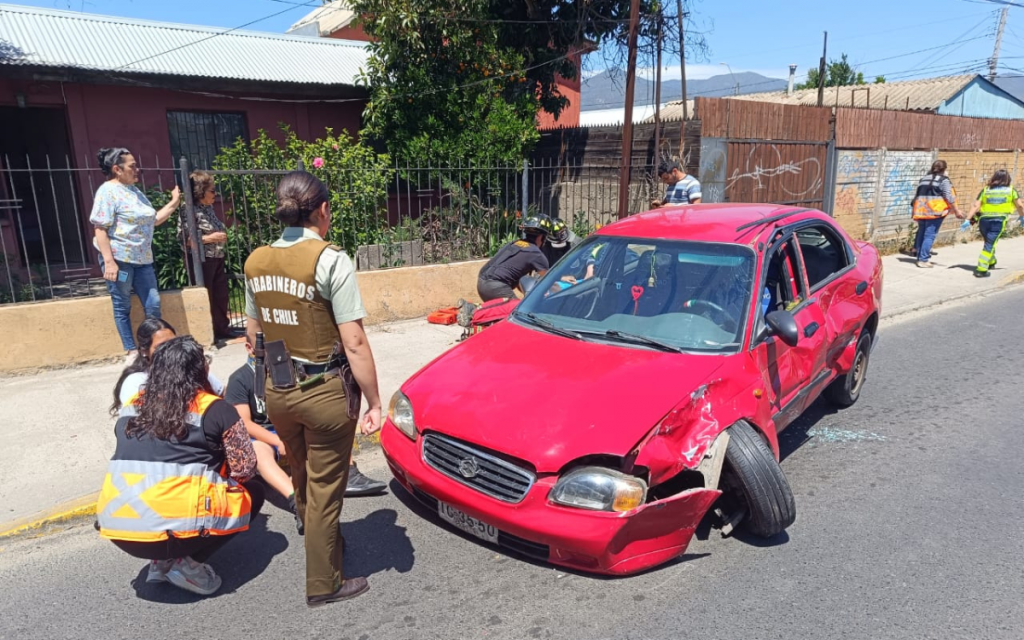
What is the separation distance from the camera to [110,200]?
5422mm

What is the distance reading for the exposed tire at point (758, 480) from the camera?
3.13 m

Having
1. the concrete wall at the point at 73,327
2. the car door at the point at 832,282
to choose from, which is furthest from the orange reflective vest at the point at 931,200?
the concrete wall at the point at 73,327

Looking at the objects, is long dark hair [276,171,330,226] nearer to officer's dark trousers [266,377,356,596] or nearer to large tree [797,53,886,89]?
officer's dark trousers [266,377,356,596]

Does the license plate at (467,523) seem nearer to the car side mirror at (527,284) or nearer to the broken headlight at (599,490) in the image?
the broken headlight at (599,490)

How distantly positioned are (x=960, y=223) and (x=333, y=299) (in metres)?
16.1

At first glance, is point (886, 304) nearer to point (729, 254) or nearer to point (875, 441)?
point (875, 441)

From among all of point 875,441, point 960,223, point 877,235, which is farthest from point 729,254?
point 960,223

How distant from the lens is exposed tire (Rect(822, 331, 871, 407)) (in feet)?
16.7

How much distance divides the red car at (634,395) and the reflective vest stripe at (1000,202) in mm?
8083

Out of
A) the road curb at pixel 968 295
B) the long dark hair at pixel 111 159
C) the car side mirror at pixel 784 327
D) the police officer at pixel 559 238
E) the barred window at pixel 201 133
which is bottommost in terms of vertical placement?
the road curb at pixel 968 295

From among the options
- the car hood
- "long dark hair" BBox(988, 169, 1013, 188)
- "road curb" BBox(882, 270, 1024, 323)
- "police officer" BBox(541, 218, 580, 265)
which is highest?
"long dark hair" BBox(988, 169, 1013, 188)

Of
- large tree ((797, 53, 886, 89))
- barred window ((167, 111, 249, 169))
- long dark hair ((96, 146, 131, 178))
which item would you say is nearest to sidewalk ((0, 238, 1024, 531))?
long dark hair ((96, 146, 131, 178))

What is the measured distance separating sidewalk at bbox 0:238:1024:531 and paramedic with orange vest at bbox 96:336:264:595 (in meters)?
1.31

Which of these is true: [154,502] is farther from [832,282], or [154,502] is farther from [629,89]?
[629,89]
